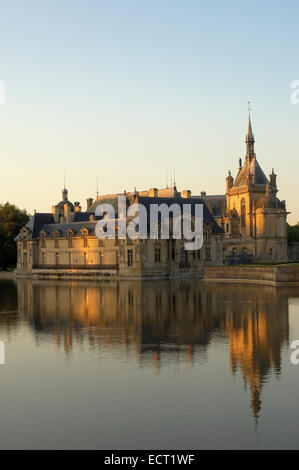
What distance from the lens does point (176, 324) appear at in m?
41.9

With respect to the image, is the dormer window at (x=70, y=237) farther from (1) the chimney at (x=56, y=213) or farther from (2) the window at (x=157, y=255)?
(2) the window at (x=157, y=255)

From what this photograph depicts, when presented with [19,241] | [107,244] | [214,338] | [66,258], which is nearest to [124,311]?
[214,338]

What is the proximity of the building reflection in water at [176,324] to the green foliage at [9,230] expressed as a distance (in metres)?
64.7

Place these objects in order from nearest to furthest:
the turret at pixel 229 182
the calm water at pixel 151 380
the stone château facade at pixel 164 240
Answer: the calm water at pixel 151 380
the stone château facade at pixel 164 240
the turret at pixel 229 182

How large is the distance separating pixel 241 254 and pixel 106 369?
103 metres

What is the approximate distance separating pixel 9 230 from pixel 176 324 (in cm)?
9598

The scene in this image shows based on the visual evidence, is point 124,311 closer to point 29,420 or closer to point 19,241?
point 29,420

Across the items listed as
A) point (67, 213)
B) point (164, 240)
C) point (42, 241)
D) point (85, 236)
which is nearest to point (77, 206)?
point (67, 213)

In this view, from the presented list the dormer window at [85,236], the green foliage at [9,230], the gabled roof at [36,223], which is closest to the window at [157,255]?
the dormer window at [85,236]

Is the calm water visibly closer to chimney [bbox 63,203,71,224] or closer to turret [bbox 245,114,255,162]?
chimney [bbox 63,203,71,224]

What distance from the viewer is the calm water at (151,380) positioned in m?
→ 19.6

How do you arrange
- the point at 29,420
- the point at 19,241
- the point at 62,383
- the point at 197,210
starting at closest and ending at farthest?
the point at 29,420, the point at 62,383, the point at 197,210, the point at 19,241

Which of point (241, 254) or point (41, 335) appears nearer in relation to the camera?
point (41, 335)

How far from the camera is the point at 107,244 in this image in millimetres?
105500
